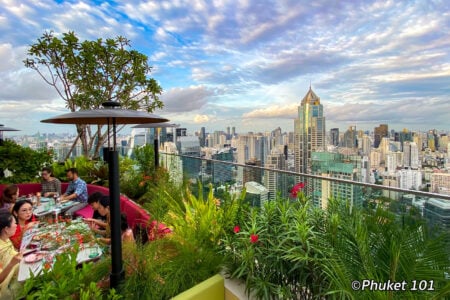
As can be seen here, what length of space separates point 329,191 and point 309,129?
4.21 meters

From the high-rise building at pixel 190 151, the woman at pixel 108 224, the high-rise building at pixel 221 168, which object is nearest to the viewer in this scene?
the woman at pixel 108 224

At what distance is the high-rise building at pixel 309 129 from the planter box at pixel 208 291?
3579 mm

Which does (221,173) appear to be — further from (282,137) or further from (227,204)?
(282,137)

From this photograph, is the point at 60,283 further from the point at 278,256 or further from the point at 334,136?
the point at 334,136

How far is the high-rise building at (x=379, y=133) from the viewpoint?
586cm

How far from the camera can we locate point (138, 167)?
7.93m

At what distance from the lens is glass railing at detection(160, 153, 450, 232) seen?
6.73ft

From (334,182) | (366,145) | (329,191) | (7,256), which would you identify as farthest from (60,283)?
(366,145)

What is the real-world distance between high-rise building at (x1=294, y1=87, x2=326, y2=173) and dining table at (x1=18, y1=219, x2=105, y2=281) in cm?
407

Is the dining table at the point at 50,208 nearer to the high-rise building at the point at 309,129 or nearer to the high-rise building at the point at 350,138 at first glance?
the high-rise building at the point at 309,129

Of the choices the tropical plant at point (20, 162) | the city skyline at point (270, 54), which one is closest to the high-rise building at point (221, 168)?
the city skyline at point (270, 54)

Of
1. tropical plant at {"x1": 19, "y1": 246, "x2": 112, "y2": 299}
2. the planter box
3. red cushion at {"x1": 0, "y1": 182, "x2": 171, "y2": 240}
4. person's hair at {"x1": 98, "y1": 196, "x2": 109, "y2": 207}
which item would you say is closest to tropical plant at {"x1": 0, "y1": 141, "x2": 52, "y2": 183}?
red cushion at {"x1": 0, "y1": 182, "x2": 171, "y2": 240}

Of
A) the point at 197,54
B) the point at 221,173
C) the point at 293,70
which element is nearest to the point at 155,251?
the point at 221,173

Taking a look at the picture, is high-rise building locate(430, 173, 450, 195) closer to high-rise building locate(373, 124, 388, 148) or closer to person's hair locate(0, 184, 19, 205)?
high-rise building locate(373, 124, 388, 148)
